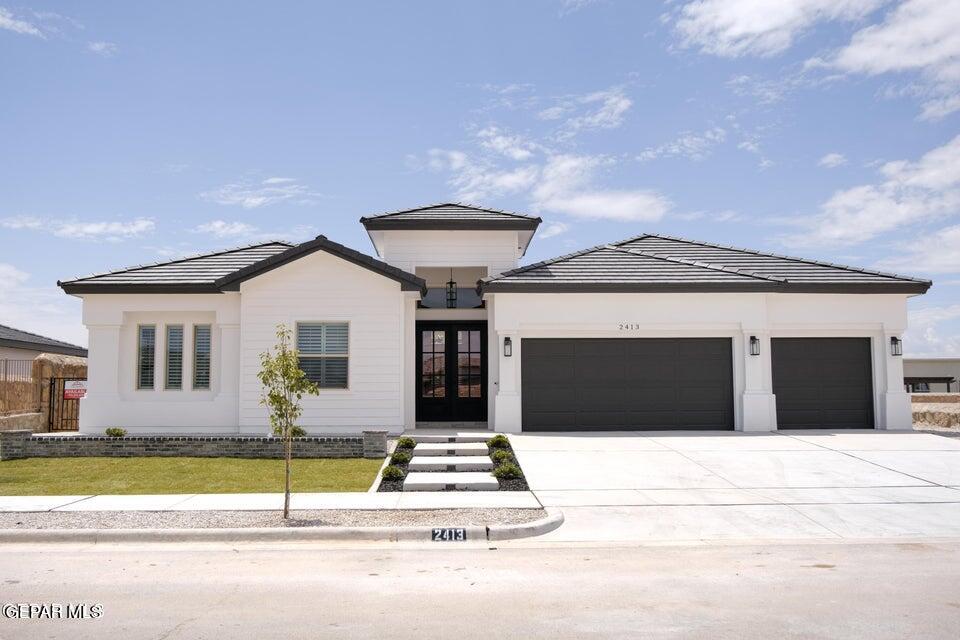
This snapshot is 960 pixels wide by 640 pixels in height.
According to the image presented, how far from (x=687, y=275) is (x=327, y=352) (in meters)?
8.81

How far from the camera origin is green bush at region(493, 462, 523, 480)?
38.4 ft

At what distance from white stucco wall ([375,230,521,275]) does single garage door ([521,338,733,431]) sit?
8.88 ft

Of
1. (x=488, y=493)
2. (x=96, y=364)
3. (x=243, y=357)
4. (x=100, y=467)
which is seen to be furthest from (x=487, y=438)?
(x=96, y=364)

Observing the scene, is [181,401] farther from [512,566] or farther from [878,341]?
[878,341]

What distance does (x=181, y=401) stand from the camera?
17.4 metres

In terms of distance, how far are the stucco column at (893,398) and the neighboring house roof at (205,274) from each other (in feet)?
37.4

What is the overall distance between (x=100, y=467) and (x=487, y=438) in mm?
7305

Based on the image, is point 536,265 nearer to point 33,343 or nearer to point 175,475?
point 175,475

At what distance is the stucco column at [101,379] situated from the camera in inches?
679

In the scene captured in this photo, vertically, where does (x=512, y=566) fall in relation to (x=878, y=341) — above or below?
below

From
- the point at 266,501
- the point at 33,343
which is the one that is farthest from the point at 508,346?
the point at 33,343

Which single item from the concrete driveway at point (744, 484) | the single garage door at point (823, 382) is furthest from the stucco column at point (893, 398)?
the concrete driveway at point (744, 484)

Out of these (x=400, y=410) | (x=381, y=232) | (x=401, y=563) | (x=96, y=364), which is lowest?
(x=401, y=563)

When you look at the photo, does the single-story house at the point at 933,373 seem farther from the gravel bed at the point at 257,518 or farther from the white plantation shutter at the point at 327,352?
the gravel bed at the point at 257,518
